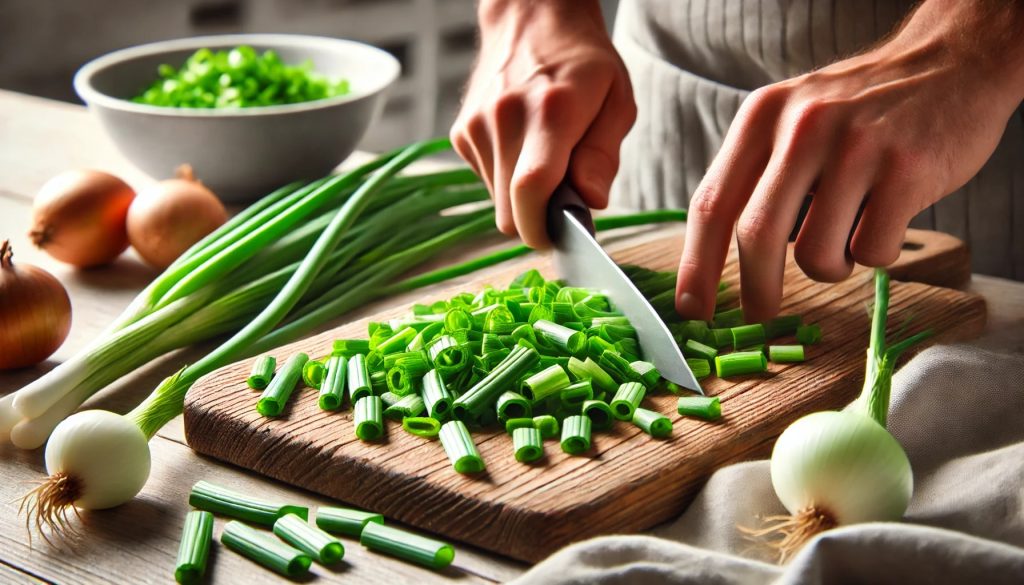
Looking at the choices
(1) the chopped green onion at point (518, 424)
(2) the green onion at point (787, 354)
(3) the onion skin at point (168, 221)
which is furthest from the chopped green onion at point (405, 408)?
(3) the onion skin at point (168, 221)

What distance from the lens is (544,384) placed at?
1248 mm

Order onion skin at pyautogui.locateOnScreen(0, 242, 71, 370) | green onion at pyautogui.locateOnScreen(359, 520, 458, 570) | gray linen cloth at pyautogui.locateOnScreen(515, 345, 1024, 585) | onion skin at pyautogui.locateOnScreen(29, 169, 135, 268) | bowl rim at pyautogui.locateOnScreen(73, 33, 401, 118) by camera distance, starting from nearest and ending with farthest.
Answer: gray linen cloth at pyautogui.locateOnScreen(515, 345, 1024, 585) < green onion at pyautogui.locateOnScreen(359, 520, 458, 570) < onion skin at pyautogui.locateOnScreen(0, 242, 71, 370) < onion skin at pyautogui.locateOnScreen(29, 169, 135, 268) < bowl rim at pyautogui.locateOnScreen(73, 33, 401, 118)

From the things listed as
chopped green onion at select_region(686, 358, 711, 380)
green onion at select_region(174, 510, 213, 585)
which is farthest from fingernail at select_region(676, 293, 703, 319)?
green onion at select_region(174, 510, 213, 585)

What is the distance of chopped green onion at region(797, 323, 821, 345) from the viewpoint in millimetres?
1428

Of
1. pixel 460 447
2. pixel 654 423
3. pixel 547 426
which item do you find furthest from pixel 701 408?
pixel 460 447

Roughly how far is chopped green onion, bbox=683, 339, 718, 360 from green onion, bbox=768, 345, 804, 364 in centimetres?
7

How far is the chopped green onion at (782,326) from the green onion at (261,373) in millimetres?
652

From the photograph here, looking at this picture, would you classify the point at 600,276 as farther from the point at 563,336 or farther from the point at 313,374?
the point at 313,374

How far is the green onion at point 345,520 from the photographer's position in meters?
1.08

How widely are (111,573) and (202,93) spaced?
145 centimetres

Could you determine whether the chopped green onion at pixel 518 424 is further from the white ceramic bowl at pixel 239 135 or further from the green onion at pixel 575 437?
the white ceramic bowl at pixel 239 135

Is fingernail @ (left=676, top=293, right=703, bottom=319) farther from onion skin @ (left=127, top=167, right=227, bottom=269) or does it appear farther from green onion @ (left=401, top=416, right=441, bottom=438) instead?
onion skin @ (left=127, top=167, right=227, bottom=269)

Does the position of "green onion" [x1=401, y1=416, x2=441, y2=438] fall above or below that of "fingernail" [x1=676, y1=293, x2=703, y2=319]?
below

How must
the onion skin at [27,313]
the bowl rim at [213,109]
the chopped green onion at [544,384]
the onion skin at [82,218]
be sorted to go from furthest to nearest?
the bowl rim at [213,109] → the onion skin at [82,218] → the onion skin at [27,313] → the chopped green onion at [544,384]
